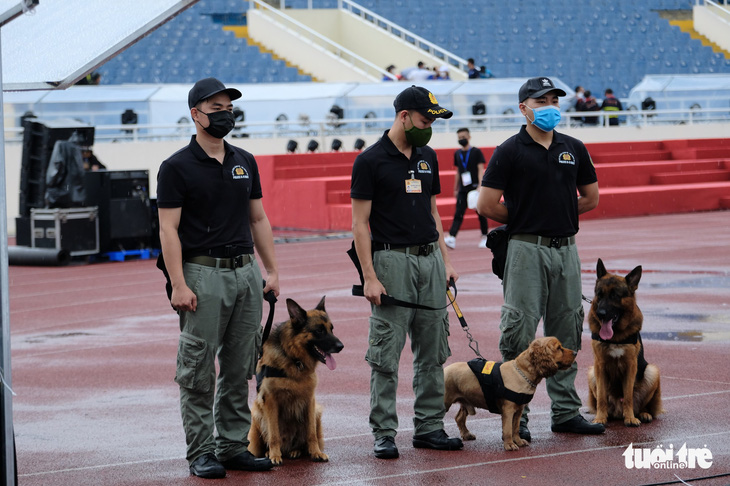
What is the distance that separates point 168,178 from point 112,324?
646cm

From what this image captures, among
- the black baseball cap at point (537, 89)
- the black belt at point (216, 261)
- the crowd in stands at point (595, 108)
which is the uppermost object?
the crowd in stands at point (595, 108)

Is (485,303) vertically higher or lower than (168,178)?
lower

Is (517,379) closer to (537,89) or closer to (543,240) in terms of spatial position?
(543,240)

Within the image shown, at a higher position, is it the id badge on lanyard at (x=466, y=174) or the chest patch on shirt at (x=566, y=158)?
the chest patch on shirt at (x=566, y=158)

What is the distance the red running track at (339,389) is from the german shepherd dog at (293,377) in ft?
0.64

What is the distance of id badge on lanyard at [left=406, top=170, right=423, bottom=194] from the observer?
6.32m

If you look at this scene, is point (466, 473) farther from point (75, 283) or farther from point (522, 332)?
point (75, 283)

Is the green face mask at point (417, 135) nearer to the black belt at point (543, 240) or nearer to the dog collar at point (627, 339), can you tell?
the black belt at point (543, 240)

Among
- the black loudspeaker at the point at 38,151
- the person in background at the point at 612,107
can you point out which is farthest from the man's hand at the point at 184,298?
the person in background at the point at 612,107

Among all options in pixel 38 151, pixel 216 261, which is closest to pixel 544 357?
pixel 216 261

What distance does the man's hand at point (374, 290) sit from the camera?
6180 mm

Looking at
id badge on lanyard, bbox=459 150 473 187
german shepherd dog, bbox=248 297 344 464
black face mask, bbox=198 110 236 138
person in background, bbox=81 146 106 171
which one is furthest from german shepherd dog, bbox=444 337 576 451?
person in background, bbox=81 146 106 171

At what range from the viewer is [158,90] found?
27562 millimetres

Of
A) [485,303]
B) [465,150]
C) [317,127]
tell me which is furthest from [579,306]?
[317,127]
